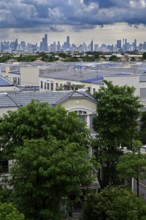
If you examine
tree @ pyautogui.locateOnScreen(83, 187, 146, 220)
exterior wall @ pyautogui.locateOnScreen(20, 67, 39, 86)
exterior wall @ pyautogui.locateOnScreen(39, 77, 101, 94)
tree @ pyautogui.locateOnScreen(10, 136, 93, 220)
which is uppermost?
exterior wall @ pyautogui.locateOnScreen(20, 67, 39, 86)

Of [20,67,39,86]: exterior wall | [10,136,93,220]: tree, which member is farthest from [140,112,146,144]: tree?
[10,136,93,220]: tree

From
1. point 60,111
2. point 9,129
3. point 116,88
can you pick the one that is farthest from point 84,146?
point 116,88

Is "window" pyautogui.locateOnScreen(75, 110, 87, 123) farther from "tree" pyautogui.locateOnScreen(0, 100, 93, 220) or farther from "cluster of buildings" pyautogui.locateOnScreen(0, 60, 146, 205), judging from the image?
"tree" pyautogui.locateOnScreen(0, 100, 93, 220)

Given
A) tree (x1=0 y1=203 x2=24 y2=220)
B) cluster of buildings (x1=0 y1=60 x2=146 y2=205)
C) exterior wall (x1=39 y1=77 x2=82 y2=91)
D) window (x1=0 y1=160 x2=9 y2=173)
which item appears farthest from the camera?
exterior wall (x1=39 y1=77 x2=82 y2=91)

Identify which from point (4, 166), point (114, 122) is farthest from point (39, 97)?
point (4, 166)

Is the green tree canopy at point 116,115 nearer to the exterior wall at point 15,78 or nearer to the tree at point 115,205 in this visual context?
the tree at point 115,205

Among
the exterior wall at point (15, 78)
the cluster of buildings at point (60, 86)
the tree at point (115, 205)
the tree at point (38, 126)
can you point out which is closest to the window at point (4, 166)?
the tree at point (38, 126)
